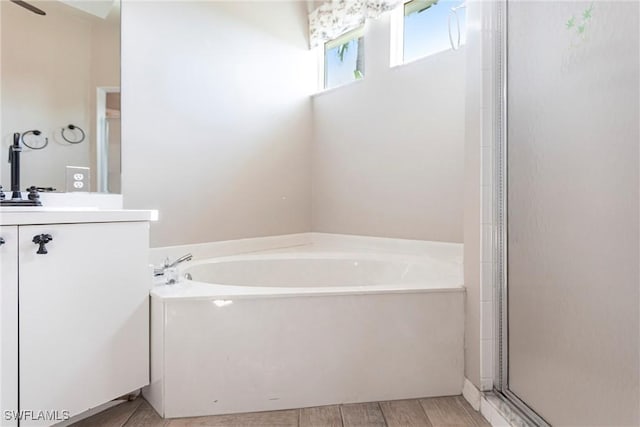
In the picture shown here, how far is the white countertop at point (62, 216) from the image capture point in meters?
1.11

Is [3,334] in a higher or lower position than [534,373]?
higher

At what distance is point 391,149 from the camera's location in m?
2.45

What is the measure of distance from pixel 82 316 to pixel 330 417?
98 cm

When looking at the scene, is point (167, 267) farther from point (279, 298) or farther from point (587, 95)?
point (587, 95)

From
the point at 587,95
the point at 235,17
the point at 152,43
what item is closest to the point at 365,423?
the point at 587,95

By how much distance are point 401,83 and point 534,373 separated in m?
1.81

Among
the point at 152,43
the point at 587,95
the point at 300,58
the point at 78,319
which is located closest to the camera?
the point at 587,95

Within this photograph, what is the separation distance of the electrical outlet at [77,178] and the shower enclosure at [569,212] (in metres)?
1.91

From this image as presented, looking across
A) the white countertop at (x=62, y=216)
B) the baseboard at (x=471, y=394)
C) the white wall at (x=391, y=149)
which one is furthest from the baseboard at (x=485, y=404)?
the white countertop at (x=62, y=216)

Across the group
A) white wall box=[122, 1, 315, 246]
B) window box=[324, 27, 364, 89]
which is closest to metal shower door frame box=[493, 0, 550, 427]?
window box=[324, 27, 364, 89]

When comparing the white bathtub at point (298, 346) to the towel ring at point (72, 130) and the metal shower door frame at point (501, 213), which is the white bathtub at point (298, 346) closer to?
the metal shower door frame at point (501, 213)

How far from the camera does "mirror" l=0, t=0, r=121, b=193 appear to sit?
5.24 feet

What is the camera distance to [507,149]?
1.40 metres

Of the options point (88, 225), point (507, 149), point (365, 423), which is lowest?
point (365, 423)
